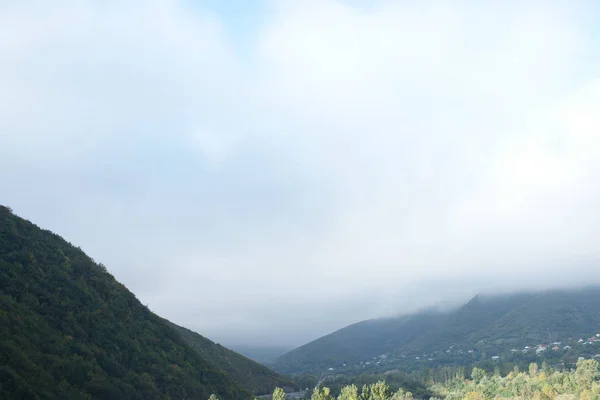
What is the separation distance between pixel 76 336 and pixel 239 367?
3191 inches

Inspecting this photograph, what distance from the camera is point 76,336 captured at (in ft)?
194

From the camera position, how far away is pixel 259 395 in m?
120

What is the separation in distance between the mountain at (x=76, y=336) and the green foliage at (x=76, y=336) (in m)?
0.11

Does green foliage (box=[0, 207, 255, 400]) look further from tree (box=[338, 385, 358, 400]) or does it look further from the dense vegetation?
the dense vegetation

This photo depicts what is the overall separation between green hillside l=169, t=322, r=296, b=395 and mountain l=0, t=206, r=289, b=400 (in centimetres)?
3590

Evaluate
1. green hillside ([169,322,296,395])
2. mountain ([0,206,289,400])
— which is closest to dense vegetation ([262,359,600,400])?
green hillside ([169,322,296,395])

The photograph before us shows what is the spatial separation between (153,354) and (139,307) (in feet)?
47.5

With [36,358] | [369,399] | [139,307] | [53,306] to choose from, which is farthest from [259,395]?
[36,358]

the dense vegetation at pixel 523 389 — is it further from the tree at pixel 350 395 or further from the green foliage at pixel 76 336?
the green foliage at pixel 76 336

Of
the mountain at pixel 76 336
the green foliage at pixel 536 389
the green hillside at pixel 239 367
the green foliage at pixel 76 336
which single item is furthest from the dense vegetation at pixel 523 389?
the mountain at pixel 76 336

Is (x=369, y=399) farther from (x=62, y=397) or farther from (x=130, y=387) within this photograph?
(x=62, y=397)

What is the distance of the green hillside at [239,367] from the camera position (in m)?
121

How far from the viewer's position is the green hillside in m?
121

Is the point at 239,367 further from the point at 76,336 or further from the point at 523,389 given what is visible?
the point at 76,336
